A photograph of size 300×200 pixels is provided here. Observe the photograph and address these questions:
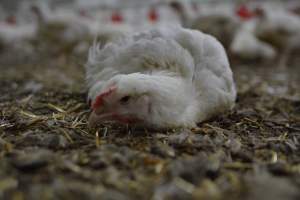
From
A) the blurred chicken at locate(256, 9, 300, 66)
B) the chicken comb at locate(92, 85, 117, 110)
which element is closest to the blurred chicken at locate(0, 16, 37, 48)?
the blurred chicken at locate(256, 9, 300, 66)

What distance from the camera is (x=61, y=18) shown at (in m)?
7.10

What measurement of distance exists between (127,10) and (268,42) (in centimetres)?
707

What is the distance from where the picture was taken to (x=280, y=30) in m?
6.06

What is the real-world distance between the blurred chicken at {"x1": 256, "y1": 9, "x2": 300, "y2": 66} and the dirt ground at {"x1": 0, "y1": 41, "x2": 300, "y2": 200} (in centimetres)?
353

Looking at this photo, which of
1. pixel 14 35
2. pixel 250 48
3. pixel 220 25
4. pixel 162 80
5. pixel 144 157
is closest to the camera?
pixel 144 157

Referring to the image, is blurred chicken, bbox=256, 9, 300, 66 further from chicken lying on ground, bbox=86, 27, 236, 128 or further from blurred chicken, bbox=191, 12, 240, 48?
chicken lying on ground, bbox=86, 27, 236, 128

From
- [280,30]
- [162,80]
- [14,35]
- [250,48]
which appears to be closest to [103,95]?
[162,80]

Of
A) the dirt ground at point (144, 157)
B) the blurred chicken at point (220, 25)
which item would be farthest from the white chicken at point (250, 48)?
the dirt ground at point (144, 157)

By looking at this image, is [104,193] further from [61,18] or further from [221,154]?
[61,18]

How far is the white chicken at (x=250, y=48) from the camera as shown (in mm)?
6738

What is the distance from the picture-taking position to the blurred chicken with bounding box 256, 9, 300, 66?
5.89m

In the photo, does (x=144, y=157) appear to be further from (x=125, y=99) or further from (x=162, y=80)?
(x=162, y=80)

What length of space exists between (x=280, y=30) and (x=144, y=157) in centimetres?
524

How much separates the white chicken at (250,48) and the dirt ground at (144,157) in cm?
403
